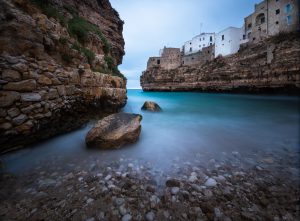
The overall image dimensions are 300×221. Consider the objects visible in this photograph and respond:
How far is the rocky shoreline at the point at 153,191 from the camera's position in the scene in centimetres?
162

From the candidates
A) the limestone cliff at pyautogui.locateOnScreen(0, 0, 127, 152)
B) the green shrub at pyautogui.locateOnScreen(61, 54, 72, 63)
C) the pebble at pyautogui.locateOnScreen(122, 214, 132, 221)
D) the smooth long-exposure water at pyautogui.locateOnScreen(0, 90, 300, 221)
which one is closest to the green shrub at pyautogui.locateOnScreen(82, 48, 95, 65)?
the limestone cliff at pyautogui.locateOnScreen(0, 0, 127, 152)

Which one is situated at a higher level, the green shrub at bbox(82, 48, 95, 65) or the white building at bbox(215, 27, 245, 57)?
the white building at bbox(215, 27, 245, 57)

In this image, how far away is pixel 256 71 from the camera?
877 inches

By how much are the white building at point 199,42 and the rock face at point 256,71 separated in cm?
1477

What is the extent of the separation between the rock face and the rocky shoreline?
22.5 metres

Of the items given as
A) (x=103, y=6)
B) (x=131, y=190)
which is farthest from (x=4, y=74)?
(x=103, y=6)

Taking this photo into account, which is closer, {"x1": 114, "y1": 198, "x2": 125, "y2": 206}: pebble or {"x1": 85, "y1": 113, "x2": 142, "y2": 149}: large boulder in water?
{"x1": 114, "y1": 198, "x2": 125, "y2": 206}: pebble

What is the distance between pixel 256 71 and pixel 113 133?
27.2m

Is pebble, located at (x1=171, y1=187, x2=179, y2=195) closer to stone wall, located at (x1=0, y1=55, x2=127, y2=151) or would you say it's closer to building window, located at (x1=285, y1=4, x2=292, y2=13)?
stone wall, located at (x1=0, y1=55, x2=127, y2=151)

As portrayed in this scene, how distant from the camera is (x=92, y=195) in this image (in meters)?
1.90

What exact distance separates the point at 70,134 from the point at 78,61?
267 cm

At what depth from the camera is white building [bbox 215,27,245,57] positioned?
34.3 meters

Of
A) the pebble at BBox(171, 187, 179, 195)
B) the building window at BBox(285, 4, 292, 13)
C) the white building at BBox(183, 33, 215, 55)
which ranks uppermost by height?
the white building at BBox(183, 33, 215, 55)

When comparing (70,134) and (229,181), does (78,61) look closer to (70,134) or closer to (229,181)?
(70,134)
